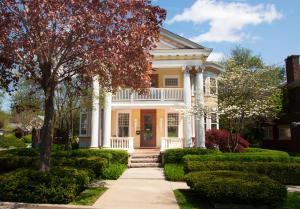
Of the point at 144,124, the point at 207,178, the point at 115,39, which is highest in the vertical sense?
the point at 115,39

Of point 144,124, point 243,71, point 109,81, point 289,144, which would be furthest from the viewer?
point 289,144

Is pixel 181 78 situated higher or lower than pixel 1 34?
higher

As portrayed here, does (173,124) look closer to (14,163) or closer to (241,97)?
(241,97)

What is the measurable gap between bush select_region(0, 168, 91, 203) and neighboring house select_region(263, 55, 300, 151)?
2421 cm

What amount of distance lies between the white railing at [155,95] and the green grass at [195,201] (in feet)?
40.4

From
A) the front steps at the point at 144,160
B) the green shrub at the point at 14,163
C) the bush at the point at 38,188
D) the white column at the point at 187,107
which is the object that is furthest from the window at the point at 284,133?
the bush at the point at 38,188

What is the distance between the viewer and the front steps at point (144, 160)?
1988 centimetres

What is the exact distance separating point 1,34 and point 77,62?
2783 millimetres

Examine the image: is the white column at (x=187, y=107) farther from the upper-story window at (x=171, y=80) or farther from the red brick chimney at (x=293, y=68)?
the red brick chimney at (x=293, y=68)

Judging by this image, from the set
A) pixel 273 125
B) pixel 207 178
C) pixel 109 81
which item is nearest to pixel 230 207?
pixel 207 178

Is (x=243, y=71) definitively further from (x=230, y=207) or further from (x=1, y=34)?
(x=1, y=34)

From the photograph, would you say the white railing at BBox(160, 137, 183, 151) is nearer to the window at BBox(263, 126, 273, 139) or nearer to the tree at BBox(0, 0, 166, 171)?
the tree at BBox(0, 0, 166, 171)

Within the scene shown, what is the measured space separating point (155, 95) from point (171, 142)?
3.54 m

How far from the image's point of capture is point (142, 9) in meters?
10.7
